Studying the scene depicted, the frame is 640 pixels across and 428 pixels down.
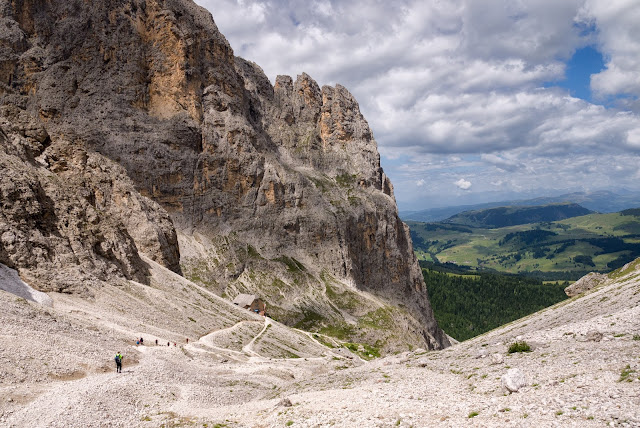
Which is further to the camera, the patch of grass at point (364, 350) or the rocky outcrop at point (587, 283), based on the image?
the patch of grass at point (364, 350)

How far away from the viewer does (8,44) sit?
501 feet

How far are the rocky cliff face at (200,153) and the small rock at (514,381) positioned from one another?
4237 inches

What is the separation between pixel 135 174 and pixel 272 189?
48.2 m

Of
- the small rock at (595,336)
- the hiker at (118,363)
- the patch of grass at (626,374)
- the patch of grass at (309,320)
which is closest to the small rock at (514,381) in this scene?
the patch of grass at (626,374)

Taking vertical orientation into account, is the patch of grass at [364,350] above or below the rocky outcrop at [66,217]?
below

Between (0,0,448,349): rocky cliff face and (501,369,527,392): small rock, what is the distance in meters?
108

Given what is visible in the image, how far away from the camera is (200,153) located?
159m

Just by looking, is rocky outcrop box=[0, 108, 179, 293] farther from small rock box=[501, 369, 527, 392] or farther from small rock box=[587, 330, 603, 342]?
small rock box=[587, 330, 603, 342]

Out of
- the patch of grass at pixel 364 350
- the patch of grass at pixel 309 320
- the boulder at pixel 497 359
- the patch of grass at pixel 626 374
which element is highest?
the patch of grass at pixel 626 374

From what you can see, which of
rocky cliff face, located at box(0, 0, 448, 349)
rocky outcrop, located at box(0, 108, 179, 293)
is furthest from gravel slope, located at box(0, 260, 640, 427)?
rocky cliff face, located at box(0, 0, 448, 349)

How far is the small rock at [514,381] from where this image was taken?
24.7m

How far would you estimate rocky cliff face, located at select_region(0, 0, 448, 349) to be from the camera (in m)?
143

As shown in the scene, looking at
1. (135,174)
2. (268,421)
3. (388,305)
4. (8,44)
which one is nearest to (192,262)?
(135,174)

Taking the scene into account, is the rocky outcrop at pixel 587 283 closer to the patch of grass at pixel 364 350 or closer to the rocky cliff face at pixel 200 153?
the patch of grass at pixel 364 350
